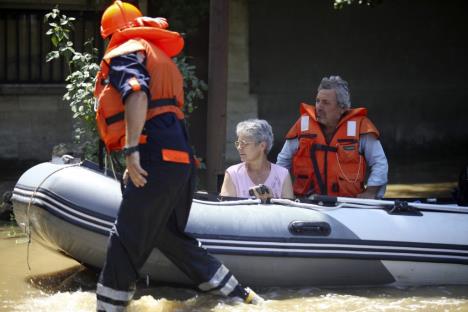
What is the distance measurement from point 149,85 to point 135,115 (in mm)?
241

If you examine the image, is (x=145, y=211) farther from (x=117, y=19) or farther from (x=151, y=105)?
(x=117, y=19)

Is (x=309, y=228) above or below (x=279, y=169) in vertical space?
below

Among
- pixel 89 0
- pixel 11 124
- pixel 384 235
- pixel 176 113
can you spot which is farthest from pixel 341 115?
pixel 11 124

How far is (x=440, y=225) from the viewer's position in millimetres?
5262

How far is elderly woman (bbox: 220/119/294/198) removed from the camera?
216 inches

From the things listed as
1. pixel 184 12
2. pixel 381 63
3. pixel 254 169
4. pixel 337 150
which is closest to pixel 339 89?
pixel 337 150

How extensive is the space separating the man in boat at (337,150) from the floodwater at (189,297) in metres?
0.74

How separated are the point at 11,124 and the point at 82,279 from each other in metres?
4.46

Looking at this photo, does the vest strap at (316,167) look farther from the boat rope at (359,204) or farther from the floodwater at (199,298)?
the floodwater at (199,298)

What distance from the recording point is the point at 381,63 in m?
11.2

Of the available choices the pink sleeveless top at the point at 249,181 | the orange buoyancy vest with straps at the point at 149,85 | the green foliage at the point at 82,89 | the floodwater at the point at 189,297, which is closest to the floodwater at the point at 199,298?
the floodwater at the point at 189,297

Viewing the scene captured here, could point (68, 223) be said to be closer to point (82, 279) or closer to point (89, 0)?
point (82, 279)

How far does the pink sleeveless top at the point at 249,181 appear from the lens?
5.55m

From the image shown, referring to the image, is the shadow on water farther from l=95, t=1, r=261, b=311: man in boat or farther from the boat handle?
the boat handle
